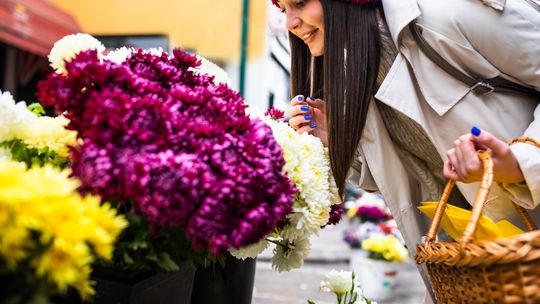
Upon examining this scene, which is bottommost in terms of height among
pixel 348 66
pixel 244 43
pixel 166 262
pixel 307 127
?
pixel 166 262

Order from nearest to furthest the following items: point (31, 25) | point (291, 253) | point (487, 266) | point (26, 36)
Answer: point (487, 266) → point (291, 253) → point (26, 36) → point (31, 25)

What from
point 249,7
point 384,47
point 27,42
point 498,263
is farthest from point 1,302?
point 249,7

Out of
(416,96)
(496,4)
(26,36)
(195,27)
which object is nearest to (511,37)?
(496,4)

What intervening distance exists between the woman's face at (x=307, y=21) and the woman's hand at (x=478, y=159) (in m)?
0.52

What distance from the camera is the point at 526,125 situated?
1187 mm

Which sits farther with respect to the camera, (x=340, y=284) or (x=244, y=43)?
(x=244, y=43)

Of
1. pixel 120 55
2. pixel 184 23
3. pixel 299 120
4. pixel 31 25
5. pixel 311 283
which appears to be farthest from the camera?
pixel 184 23

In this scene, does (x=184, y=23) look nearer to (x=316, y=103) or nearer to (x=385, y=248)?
(x=385, y=248)

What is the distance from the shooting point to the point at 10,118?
2.52ft

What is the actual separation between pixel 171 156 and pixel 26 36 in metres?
5.78

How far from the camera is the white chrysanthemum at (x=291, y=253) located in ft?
3.34

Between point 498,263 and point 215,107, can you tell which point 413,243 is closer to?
point 498,263

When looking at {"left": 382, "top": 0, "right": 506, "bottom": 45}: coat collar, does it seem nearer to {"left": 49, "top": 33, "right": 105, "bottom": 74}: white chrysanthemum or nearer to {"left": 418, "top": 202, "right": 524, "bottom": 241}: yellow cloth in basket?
{"left": 418, "top": 202, "right": 524, "bottom": 241}: yellow cloth in basket

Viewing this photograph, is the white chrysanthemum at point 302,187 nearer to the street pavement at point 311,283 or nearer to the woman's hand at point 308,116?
the woman's hand at point 308,116
